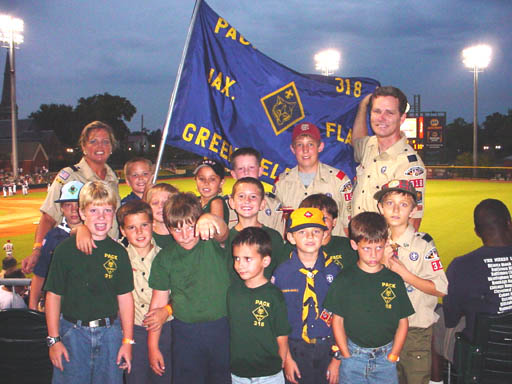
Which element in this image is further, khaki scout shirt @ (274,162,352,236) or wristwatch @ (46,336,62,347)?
khaki scout shirt @ (274,162,352,236)

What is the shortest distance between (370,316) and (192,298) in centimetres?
146

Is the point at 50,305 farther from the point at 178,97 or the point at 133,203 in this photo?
the point at 178,97

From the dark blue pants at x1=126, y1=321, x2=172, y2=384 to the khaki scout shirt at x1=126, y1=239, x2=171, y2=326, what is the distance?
190mm

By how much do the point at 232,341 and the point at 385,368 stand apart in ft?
4.03

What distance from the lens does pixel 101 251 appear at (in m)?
3.71

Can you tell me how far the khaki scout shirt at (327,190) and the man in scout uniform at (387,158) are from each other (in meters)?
0.11

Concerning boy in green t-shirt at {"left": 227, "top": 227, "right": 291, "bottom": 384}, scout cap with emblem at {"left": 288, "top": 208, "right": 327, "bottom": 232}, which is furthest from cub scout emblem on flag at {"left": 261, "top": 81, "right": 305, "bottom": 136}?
boy in green t-shirt at {"left": 227, "top": 227, "right": 291, "bottom": 384}

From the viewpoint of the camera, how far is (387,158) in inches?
185

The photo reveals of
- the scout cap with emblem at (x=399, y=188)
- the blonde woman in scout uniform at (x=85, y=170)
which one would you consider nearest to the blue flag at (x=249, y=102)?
the blonde woman in scout uniform at (x=85, y=170)

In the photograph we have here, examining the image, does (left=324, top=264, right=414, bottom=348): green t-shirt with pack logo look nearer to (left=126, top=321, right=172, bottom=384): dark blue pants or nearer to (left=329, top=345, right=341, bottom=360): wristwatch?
(left=329, top=345, right=341, bottom=360): wristwatch

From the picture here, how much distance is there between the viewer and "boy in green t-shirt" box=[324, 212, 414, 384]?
348 cm

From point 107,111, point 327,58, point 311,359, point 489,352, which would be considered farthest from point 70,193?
point 107,111

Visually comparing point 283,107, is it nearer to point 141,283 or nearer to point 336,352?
point 141,283

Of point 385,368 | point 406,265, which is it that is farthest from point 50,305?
point 406,265
